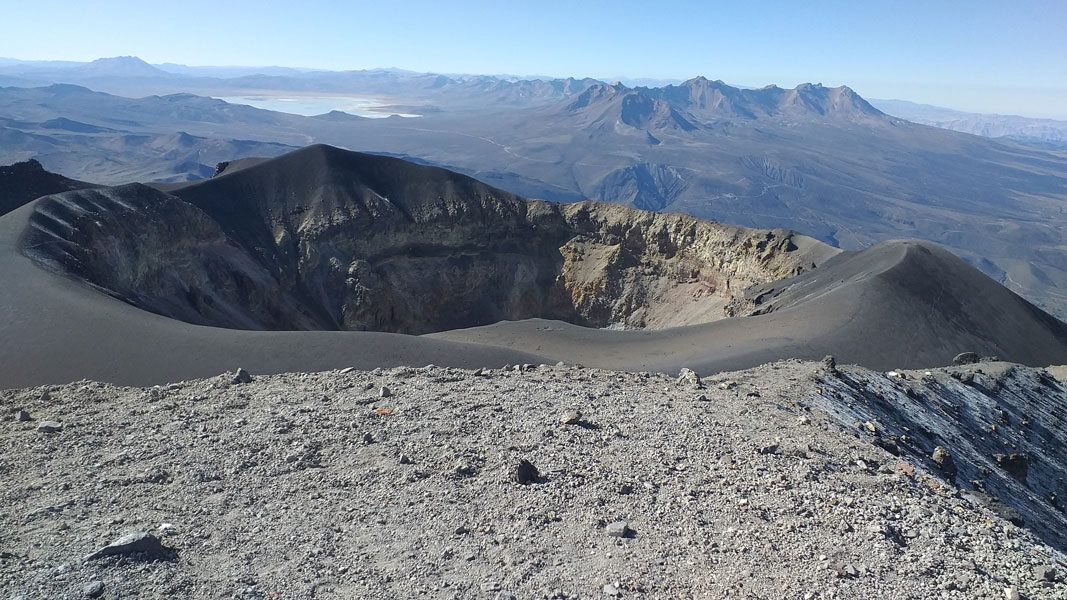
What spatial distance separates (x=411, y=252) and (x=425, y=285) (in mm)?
2684

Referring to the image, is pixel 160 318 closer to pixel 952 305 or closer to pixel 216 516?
pixel 216 516

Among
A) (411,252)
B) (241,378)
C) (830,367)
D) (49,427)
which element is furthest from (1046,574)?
(411,252)

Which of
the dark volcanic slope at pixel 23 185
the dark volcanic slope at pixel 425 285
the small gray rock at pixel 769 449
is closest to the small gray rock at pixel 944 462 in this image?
the small gray rock at pixel 769 449

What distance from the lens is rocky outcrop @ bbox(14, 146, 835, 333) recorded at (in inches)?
1332

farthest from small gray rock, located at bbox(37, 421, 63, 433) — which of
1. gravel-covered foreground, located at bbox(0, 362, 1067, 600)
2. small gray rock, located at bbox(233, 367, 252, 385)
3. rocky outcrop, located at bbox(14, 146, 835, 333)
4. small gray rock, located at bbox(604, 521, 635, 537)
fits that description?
rocky outcrop, located at bbox(14, 146, 835, 333)

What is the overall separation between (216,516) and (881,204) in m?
174

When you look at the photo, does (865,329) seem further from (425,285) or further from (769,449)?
(425,285)

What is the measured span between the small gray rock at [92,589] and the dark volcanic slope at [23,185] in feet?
121

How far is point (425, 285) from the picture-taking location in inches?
1679

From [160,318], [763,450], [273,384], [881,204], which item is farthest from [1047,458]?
[881,204]

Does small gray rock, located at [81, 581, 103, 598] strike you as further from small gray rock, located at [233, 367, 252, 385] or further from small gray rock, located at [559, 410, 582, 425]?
small gray rock, located at [233, 367, 252, 385]

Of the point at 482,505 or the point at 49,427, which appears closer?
the point at 482,505

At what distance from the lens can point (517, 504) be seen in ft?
26.4

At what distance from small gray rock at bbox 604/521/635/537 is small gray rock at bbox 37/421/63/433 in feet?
31.0
